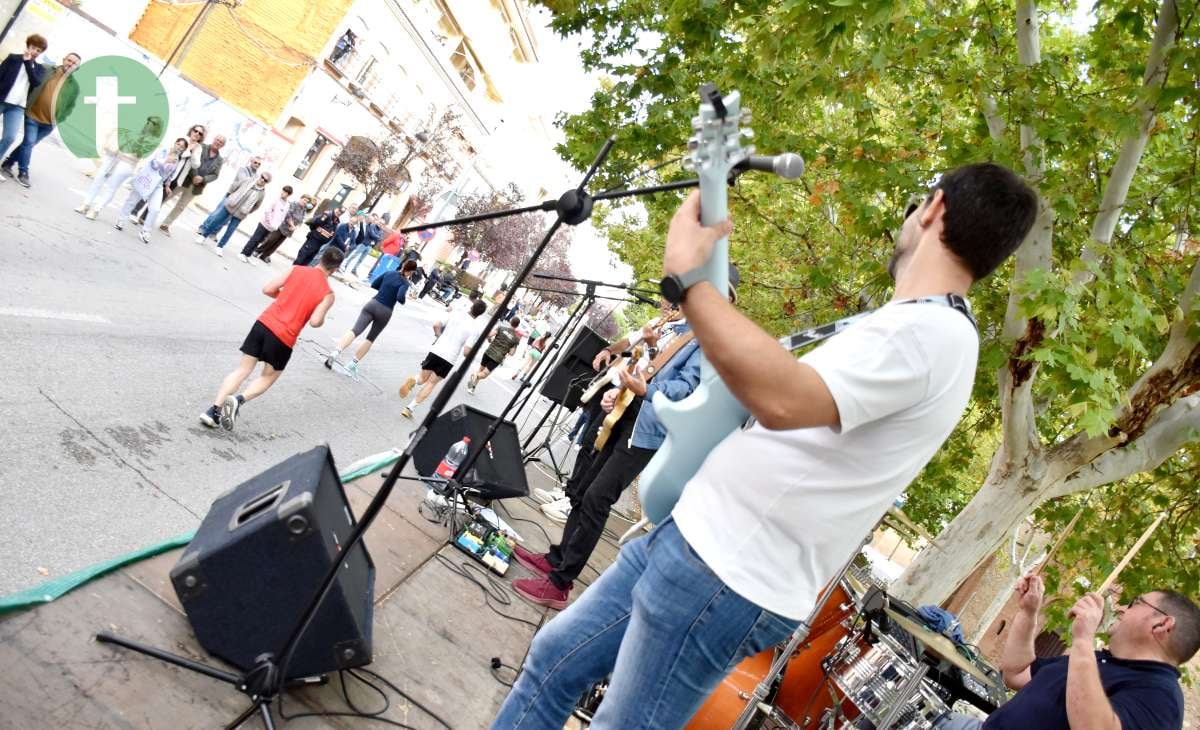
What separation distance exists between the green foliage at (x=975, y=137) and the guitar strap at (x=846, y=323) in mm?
2920

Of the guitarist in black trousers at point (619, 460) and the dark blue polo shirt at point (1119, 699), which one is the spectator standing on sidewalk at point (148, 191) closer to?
the guitarist in black trousers at point (619, 460)

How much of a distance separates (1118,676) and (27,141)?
485 inches

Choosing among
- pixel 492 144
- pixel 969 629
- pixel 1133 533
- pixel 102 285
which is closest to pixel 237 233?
pixel 102 285

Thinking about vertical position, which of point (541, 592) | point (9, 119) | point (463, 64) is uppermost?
point (463, 64)

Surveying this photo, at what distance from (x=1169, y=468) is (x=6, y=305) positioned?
11.8 m

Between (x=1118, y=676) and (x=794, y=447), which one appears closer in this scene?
(x=794, y=447)

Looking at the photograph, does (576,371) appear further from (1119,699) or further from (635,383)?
(1119,699)

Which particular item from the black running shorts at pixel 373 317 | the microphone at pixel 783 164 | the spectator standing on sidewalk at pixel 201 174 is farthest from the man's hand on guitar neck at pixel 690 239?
the spectator standing on sidewalk at pixel 201 174

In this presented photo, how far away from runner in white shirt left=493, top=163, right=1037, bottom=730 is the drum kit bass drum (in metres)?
1.79

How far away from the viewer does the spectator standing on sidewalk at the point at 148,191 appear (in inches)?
452

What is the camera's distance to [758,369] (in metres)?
1.51

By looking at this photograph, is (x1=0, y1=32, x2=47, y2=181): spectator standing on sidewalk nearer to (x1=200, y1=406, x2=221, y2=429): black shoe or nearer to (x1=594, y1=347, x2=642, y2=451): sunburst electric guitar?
(x1=200, y1=406, x2=221, y2=429): black shoe

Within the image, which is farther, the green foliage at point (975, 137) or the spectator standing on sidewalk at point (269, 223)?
the spectator standing on sidewalk at point (269, 223)

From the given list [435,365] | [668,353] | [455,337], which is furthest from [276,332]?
[455,337]
